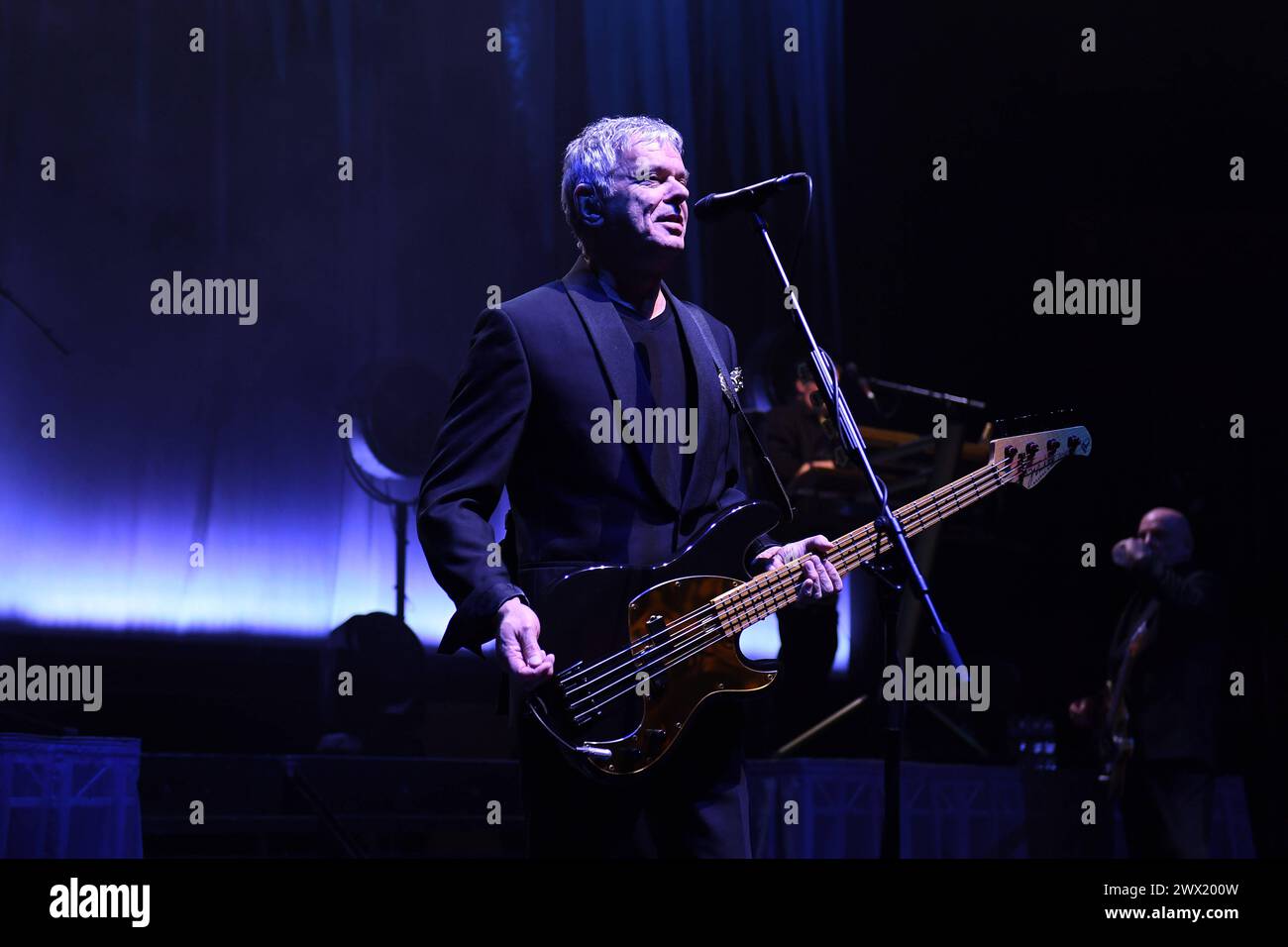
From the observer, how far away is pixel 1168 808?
17.3ft

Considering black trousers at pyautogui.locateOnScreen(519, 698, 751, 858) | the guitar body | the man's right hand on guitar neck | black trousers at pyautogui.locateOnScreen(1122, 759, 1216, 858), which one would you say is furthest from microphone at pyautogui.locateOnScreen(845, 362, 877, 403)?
the man's right hand on guitar neck

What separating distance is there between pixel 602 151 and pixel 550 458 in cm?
66

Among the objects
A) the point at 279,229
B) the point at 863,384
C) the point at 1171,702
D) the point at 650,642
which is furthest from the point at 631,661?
the point at 279,229

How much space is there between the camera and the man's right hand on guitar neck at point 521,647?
7.30ft

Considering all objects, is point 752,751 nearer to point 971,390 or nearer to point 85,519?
point 971,390

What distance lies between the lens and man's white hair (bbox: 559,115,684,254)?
267 cm

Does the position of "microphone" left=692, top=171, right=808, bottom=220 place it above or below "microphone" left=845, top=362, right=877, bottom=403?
below

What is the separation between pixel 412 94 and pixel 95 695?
128 inches

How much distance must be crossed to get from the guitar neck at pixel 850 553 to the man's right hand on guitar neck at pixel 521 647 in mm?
407

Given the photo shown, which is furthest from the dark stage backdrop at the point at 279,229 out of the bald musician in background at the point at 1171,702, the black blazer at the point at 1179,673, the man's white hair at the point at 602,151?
the man's white hair at the point at 602,151

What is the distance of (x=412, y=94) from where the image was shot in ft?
21.4

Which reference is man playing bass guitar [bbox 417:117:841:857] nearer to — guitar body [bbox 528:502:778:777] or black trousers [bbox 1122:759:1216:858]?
guitar body [bbox 528:502:778:777]

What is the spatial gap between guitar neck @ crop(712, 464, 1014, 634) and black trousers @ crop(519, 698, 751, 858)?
0.61ft
